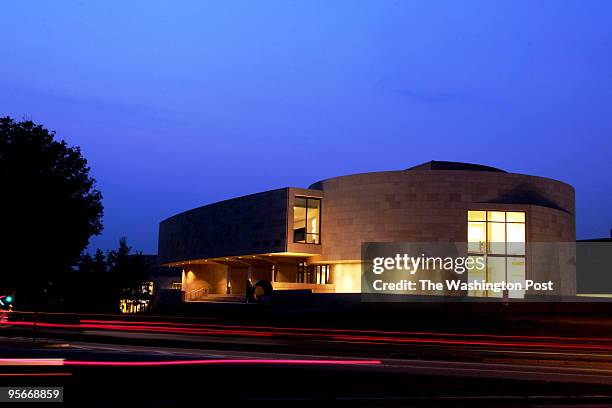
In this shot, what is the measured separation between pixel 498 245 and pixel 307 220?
1474 cm

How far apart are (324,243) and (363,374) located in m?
42.3

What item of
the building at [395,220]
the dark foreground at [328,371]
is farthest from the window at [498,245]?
A: the dark foreground at [328,371]

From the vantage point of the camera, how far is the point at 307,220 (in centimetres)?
5666

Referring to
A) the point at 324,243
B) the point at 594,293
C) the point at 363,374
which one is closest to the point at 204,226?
the point at 324,243

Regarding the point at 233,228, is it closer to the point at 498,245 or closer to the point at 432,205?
the point at 432,205

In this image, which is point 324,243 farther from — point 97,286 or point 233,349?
point 233,349

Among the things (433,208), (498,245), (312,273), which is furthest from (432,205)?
(312,273)

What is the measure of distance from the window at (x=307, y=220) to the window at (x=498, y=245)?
11985 mm

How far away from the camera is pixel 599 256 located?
72062 millimetres

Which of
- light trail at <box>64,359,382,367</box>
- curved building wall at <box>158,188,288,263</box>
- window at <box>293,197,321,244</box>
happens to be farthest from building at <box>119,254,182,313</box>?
light trail at <box>64,359,382,367</box>

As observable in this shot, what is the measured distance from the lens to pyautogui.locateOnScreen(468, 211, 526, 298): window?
50.5 meters

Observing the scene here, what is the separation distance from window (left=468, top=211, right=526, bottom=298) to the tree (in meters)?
27.1

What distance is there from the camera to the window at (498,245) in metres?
50.5

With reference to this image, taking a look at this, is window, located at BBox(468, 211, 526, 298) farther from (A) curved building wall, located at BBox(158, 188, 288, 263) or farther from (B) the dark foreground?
(B) the dark foreground
